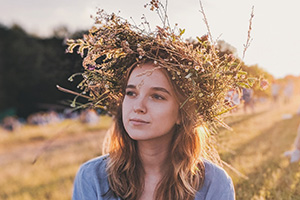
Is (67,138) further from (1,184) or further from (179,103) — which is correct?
(179,103)

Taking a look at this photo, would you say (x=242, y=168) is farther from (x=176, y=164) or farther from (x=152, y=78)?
(x=152, y=78)

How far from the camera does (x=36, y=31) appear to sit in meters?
28.6

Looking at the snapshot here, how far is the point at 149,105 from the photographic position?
2.22 m

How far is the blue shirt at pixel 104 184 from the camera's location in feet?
7.67

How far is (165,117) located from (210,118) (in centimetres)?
32

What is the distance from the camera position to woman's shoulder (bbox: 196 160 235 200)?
7.63ft

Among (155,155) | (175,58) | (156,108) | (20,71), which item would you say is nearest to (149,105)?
(156,108)

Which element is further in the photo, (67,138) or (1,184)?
(67,138)

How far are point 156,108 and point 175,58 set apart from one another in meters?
0.34

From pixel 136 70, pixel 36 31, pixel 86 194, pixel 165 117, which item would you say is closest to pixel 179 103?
pixel 165 117

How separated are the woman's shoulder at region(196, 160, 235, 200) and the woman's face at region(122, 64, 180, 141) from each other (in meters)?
0.47

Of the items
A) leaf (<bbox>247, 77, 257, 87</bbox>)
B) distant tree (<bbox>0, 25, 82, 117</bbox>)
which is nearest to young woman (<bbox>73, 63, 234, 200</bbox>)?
leaf (<bbox>247, 77, 257, 87</bbox>)

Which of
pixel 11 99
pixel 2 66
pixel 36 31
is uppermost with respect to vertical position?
pixel 36 31

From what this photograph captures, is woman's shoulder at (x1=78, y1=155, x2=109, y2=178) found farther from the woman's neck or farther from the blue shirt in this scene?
the woman's neck
